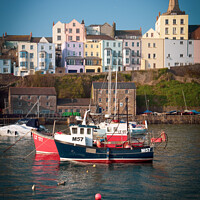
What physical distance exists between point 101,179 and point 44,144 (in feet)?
35.9

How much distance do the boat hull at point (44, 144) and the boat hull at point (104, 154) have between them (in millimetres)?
4071

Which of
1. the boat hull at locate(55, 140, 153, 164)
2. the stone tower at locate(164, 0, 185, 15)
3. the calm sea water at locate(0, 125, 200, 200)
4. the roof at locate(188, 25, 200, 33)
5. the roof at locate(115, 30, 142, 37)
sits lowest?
the calm sea water at locate(0, 125, 200, 200)

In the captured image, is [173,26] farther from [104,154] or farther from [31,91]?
[104,154]

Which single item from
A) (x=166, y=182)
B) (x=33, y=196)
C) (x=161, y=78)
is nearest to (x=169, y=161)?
(x=166, y=182)

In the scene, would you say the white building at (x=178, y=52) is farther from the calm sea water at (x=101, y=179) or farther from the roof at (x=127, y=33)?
the calm sea water at (x=101, y=179)

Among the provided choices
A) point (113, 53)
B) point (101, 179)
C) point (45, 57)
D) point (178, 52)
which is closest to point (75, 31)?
point (113, 53)

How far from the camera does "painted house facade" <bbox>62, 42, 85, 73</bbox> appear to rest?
94938 mm

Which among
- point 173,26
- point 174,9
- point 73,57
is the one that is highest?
point 174,9

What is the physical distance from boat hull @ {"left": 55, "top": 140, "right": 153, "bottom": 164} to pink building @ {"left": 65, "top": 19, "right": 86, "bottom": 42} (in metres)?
74.3

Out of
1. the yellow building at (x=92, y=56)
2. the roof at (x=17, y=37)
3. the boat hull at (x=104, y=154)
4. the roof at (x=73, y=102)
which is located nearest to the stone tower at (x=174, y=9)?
the yellow building at (x=92, y=56)

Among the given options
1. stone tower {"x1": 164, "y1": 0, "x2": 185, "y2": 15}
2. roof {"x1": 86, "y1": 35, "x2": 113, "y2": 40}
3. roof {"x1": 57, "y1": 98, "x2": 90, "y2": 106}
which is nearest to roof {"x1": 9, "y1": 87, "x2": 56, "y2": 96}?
roof {"x1": 57, "y1": 98, "x2": 90, "y2": 106}

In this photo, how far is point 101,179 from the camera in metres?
25.4

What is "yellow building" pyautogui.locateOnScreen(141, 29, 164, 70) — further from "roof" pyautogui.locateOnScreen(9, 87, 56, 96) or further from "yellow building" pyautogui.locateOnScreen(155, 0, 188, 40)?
"roof" pyautogui.locateOnScreen(9, 87, 56, 96)

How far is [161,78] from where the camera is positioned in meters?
94.2
